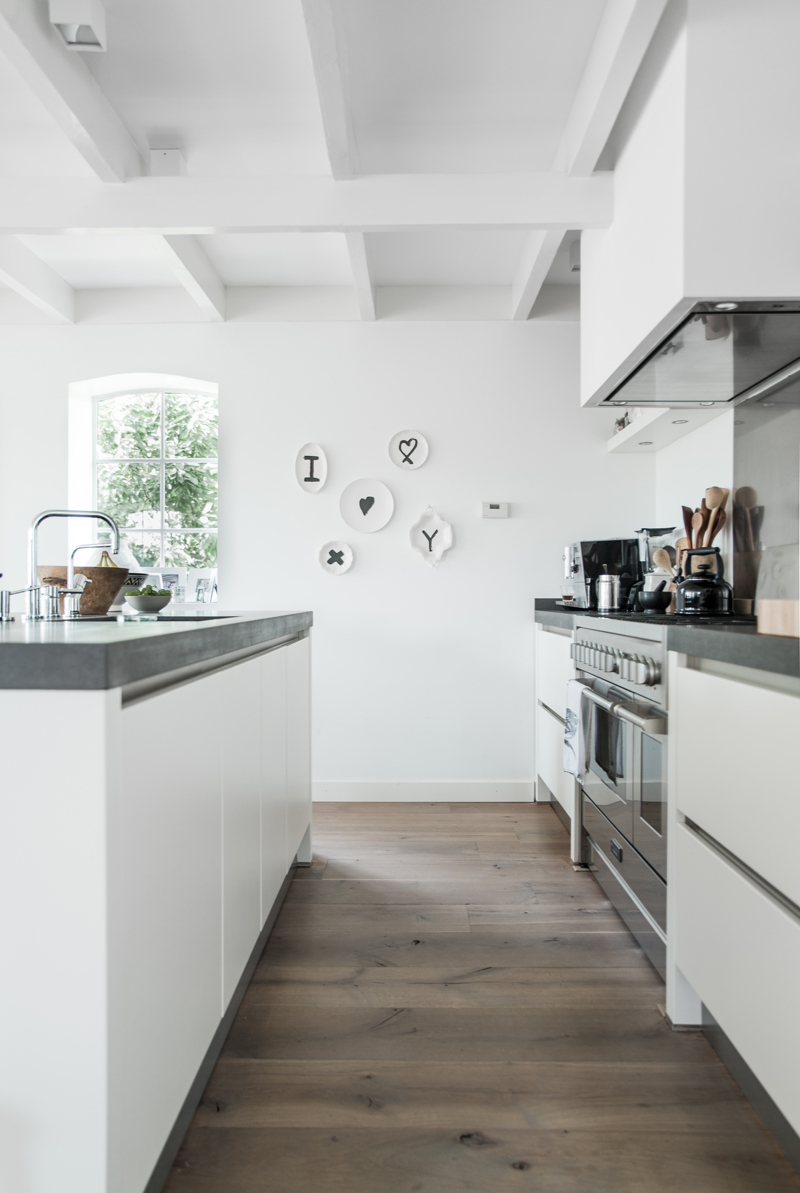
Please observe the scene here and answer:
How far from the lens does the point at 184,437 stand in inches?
162

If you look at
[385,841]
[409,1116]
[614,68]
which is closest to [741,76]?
[614,68]

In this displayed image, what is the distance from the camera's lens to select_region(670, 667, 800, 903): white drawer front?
121 cm

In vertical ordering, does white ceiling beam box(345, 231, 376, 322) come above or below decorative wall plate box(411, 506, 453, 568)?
above

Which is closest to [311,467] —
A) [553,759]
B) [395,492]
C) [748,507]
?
[395,492]

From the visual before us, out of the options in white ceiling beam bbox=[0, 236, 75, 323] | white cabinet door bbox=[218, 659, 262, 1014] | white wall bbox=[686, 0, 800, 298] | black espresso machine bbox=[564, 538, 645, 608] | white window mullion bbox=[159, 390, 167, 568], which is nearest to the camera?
white cabinet door bbox=[218, 659, 262, 1014]

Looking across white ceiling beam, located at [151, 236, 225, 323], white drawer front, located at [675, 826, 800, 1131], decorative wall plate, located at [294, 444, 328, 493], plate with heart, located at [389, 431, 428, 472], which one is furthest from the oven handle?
white ceiling beam, located at [151, 236, 225, 323]

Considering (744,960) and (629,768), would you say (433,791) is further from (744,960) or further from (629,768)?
(744,960)

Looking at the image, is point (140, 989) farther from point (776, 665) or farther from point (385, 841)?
point (385, 841)

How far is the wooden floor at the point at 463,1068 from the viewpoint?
1295 millimetres

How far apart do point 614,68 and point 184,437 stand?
9.33 ft

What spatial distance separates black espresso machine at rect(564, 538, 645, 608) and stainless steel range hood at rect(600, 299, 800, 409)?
793mm

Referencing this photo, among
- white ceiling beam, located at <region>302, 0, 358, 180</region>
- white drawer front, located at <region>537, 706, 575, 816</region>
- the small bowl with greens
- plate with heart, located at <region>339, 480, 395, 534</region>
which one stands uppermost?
white ceiling beam, located at <region>302, 0, 358, 180</region>

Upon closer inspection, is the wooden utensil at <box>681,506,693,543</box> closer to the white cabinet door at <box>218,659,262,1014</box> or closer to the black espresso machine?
the black espresso machine

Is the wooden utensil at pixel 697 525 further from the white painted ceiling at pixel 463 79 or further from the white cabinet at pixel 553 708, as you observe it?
the white painted ceiling at pixel 463 79
